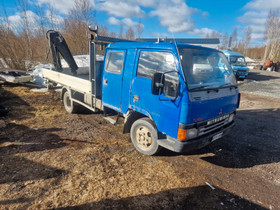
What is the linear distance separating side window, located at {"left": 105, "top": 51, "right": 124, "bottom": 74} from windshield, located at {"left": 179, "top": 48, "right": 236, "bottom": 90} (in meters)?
1.52

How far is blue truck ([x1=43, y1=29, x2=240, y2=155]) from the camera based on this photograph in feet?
9.55

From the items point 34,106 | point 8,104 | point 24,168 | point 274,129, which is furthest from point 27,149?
point 274,129

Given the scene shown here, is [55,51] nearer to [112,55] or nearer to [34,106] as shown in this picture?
[34,106]

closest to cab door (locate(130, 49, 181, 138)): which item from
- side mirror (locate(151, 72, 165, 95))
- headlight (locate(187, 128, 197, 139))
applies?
side mirror (locate(151, 72, 165, 95))

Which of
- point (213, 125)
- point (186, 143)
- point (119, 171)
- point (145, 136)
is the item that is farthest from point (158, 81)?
point (119, 171)

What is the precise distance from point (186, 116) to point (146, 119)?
1035mm

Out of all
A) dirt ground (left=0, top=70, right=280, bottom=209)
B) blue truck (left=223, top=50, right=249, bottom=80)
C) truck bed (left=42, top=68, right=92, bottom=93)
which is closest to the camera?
dirt ground (left=0, top=70, right=280, bottom=209)

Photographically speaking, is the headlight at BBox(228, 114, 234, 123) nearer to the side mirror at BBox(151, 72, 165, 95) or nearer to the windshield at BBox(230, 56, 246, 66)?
the side mirror at BBox(151, 72, 165, 95)

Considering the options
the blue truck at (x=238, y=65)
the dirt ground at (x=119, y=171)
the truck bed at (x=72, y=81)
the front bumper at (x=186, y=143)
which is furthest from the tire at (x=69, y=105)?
the blue truck at (x=238, y=65)

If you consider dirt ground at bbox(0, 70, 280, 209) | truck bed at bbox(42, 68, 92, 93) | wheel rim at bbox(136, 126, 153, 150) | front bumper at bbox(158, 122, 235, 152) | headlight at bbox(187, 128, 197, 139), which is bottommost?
dirt ground at bbox(0, 70, 280, 209)

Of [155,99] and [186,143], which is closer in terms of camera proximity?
[186,143]

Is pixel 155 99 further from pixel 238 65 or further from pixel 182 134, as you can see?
pixel 238 65

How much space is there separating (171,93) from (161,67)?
2.05 ft

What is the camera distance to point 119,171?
3.22 m
